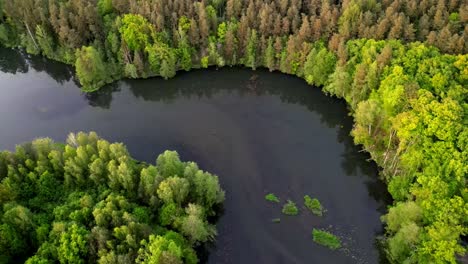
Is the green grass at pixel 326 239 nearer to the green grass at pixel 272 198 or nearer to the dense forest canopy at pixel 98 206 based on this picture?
the green grass at pixel 272 198

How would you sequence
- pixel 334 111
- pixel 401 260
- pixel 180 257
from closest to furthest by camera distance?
1. pixel 180 257
2. pixel 401 260
3. pixel 334 111

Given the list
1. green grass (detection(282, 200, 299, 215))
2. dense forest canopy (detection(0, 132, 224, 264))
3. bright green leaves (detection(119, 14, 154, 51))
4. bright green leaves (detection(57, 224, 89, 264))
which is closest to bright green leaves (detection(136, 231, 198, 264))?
dense forest canopy (detection(0, 132, 224, 264))

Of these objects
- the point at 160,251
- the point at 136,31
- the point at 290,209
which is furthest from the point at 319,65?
the point at 160,251

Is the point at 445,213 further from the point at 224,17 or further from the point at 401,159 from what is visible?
the point at 224,17

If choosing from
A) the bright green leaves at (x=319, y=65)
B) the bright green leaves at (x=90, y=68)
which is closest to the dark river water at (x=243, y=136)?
the bright green leaves at (x=90, y=68)

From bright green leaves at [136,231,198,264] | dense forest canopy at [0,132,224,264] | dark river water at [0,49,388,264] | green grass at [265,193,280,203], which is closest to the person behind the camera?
bright green leaves at [136,231,198,264]

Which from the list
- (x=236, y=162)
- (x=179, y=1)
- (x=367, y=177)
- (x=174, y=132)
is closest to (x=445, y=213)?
(x=367, y=177)

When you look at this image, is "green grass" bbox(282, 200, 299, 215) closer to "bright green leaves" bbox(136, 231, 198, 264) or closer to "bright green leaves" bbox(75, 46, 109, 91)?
"bright green leaves" bbox(136, 231, 198, 264)
